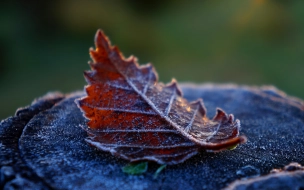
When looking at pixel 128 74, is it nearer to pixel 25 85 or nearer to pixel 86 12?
pixel 25 85

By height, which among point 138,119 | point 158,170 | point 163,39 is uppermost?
point 163,39

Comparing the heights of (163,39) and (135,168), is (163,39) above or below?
above

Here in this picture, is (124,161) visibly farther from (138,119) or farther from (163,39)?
(163,39)

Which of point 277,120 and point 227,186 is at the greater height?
point 277,120

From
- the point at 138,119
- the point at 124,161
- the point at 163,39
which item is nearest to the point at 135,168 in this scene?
the point at 124,161

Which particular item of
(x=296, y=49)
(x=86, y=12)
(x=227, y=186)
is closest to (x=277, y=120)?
(x=227, y=186)

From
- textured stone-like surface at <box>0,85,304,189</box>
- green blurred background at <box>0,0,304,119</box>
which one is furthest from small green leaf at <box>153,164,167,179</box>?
green blurred background at <box>0,0,304,119</box>

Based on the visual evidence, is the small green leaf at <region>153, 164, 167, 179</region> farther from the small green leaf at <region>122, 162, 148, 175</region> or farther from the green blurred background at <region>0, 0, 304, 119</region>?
the green blurred background at <region>0, 0, 304, 119</region>
